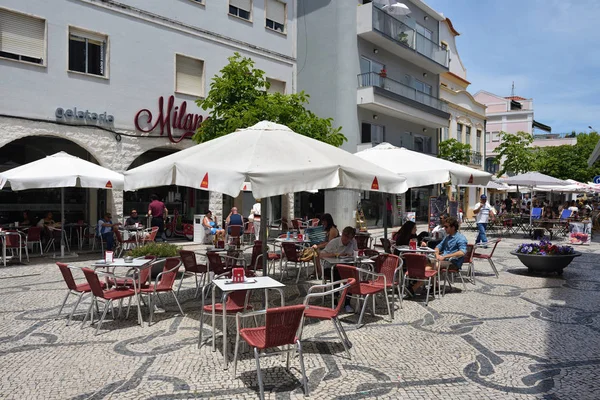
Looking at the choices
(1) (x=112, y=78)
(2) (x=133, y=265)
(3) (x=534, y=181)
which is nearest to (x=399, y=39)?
(3) (x=534, y=181)

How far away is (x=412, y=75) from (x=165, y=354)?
87.6ft

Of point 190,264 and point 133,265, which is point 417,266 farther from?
point 133,265

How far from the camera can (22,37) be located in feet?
43.9

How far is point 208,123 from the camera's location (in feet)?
44.1

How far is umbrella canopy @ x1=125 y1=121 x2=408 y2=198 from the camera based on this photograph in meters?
5.58

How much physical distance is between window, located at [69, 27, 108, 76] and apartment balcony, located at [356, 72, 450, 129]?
482 inches

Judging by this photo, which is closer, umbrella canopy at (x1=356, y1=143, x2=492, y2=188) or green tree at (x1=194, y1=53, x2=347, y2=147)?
umbrella canopy at (x1=356, y1=143, x2=492, y2=188)

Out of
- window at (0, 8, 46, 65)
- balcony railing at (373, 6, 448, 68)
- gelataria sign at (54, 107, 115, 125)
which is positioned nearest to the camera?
window at (0, 8, 46, 65)

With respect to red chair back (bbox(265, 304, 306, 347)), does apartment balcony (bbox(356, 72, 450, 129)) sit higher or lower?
higher

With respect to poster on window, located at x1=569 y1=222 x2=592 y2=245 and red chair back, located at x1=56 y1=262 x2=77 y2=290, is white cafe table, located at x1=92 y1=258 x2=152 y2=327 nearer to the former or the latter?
red chair back, located at x1=56 y1=262 x2=77 y2=290

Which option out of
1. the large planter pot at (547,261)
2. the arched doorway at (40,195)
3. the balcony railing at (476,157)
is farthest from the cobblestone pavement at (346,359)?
the balcony railing at (476,157)

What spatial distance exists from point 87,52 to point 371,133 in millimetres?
14450

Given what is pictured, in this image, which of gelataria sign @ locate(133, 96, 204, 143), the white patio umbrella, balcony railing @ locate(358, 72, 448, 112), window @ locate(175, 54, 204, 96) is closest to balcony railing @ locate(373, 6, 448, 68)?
balcony railing @ locate(358, 72, 448, 112)

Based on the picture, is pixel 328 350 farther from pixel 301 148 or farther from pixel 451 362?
pixel 301 148
